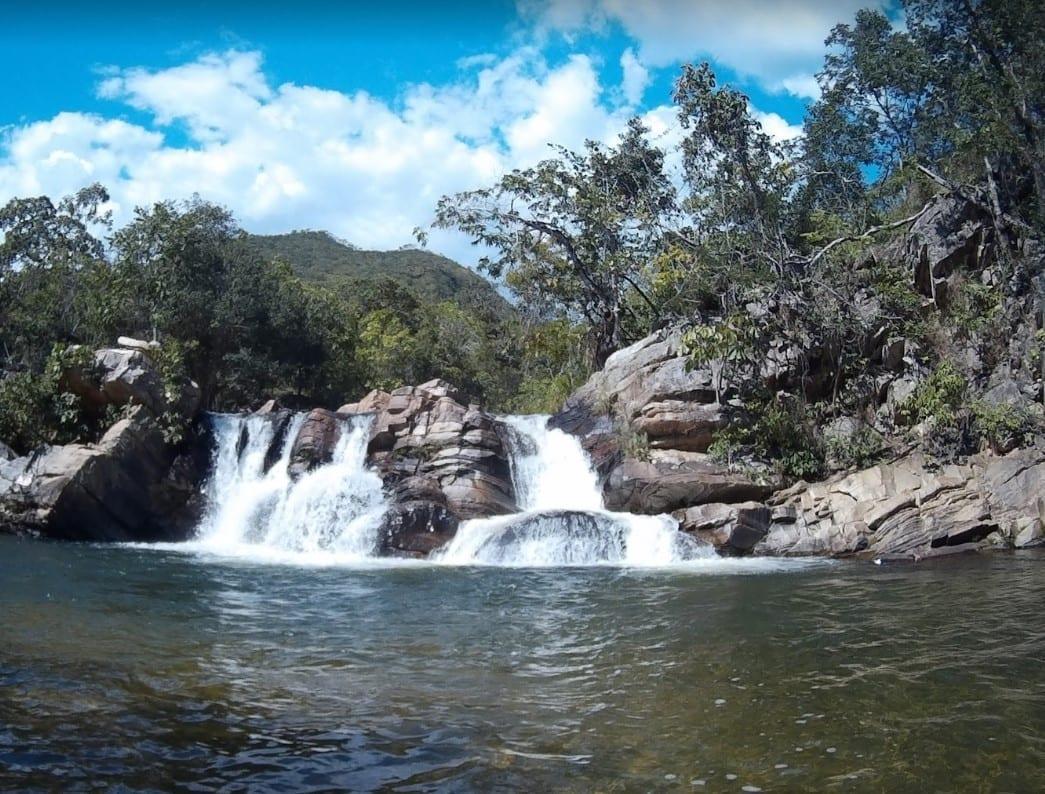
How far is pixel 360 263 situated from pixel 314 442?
7051cm

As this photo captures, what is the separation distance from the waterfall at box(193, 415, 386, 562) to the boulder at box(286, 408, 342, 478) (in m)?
0.21

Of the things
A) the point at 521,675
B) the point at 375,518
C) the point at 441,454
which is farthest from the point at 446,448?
the point at 521,675

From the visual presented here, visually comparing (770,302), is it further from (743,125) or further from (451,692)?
(451,692)

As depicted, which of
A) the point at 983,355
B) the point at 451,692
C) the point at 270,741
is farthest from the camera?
the point at 983,355

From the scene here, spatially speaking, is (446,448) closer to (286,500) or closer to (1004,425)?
(286,500)

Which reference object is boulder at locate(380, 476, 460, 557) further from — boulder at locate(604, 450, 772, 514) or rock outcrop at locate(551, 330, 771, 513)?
rock outcrop at locate(551, 330, 771, 513)

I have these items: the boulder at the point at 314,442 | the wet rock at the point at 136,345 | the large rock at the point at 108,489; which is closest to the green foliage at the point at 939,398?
the boulder at the point at 314,442

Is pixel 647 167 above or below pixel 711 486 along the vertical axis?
above

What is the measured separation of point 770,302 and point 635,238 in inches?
355

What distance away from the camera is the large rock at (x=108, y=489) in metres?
21.9

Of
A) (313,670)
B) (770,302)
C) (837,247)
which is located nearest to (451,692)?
(313,670)

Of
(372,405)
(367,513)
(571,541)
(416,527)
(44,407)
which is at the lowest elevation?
(571,541)

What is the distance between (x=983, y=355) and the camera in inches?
912

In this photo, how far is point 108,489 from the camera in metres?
22.7
